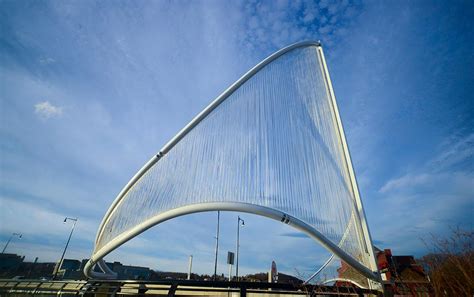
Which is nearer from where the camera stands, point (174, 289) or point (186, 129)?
point (174, 289)

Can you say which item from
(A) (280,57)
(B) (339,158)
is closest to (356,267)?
(B) (339,158)

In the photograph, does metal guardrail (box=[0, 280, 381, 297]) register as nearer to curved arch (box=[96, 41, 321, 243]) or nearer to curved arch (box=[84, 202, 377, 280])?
curved arch (box=[84, 202, 377, 280])

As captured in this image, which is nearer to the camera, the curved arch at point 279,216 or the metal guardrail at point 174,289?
the metal guardrail at point 174,289

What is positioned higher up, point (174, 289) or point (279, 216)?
point (279, 216)

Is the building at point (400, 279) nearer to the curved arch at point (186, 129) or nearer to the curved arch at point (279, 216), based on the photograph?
the curved arch at point (279, 216)

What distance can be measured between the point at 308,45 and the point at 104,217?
44.5ft

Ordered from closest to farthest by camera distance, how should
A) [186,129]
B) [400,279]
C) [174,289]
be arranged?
1. [400,279]
2. [174,289]
3. [186,129]

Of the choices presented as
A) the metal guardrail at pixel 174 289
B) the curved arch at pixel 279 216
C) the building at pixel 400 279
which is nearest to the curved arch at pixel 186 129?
the curved arch at pixel 279 216

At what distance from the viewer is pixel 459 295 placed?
284 centimetres

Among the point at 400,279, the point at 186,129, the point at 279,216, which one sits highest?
the point at 186,129

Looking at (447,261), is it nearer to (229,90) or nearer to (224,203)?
(224,203)

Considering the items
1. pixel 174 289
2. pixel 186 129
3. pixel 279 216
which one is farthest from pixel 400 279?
pixel 186 129

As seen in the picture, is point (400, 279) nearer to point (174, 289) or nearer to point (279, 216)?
point (279, 216)

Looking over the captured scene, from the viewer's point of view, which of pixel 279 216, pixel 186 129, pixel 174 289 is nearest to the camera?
pixel 174 289
